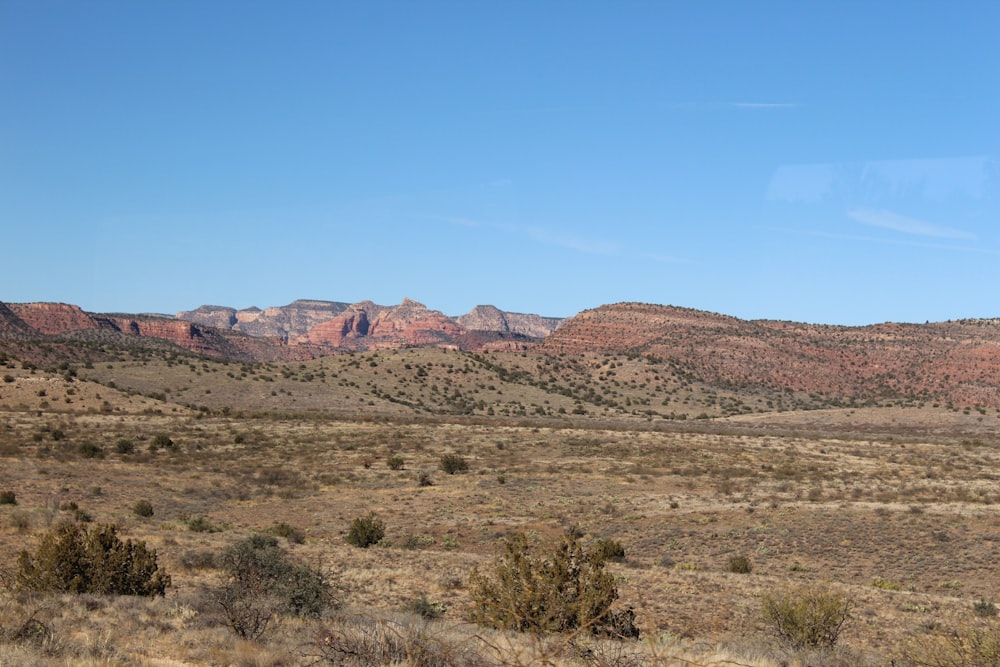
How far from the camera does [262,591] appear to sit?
13.7 metres

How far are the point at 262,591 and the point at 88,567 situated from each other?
3.27 m

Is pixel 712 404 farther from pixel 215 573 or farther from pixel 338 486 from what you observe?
pixel 215 573

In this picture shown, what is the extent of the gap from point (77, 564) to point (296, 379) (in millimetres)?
78230

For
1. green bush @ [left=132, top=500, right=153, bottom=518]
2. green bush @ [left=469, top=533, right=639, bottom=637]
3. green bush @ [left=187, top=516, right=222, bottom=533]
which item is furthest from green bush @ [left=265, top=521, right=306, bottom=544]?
green bush @ [left=469, top=533, right=639, bottom=637]

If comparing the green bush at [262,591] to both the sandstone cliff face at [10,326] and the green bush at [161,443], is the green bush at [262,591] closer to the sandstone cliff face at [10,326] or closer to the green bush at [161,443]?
the green bush at [161,443]

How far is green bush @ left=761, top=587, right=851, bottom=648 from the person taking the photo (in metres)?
12.6

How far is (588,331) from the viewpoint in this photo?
142 m

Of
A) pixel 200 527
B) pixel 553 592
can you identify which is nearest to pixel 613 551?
pixel 553 592

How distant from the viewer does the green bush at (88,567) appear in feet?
43.5

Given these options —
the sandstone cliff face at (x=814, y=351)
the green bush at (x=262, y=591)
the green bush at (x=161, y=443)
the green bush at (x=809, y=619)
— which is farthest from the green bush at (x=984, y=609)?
the sandstone cliff face at (x=814, y=351)

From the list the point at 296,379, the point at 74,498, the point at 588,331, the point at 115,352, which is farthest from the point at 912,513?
the point at 588,331

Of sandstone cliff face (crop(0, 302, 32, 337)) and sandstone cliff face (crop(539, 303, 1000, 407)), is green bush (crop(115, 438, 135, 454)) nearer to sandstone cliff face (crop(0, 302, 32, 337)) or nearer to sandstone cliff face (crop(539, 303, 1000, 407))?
sandstone cliff face (crop(539, 303, 1000, 407))

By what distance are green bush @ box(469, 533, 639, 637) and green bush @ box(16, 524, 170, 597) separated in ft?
20.7

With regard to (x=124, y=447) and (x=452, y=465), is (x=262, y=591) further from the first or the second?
(x=124, y=447)
